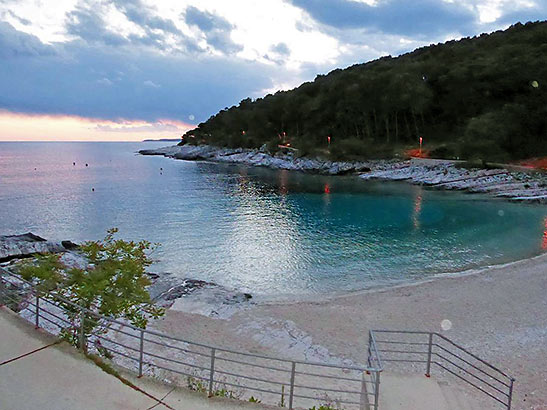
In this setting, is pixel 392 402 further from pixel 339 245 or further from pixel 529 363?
pixel 339 245

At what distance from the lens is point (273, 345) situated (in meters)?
13.0

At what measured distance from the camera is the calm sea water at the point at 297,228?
22141mm

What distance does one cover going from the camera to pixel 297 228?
33281 millimetres

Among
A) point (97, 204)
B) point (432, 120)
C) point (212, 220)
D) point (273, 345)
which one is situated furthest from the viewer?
point (432, 120)

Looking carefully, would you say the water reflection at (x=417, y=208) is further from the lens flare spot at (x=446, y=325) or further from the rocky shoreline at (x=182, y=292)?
the rocky shoreline at (x=182, y=292)

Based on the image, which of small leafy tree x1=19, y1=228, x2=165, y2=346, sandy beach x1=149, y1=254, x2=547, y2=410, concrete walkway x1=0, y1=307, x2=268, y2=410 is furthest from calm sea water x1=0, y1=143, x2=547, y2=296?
concrete walkway x1=0, y1=307, x2=268, y2=410

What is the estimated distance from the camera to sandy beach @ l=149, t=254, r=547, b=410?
39.9ft

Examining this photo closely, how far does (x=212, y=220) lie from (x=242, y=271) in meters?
14.9

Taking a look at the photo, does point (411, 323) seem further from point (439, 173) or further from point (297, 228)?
point (439, 173)

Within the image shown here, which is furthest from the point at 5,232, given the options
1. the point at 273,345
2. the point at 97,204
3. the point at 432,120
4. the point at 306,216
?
the point at 432,120

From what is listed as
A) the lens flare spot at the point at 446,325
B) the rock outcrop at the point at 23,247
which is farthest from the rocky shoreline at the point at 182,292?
the lens flare spot at the point at 446,325

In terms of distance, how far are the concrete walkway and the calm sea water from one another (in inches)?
509

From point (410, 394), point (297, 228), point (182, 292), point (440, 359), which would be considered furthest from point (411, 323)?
point (297, 228)

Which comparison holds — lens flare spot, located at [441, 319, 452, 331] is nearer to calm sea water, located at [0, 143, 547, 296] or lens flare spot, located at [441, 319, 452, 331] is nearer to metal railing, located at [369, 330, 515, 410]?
metal railing, located at [369, 330, 515, 410]
